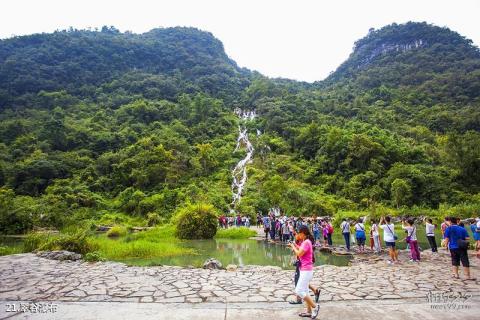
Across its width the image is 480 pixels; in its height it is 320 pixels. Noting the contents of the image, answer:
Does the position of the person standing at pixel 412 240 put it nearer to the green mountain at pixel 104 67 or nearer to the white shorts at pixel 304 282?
the white shorts at pixel 304 282

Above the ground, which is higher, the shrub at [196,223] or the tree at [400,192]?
the tree at [400,192]

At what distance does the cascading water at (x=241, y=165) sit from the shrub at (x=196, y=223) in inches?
620

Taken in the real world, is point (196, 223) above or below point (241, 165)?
below

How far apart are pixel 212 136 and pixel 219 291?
57030 mm

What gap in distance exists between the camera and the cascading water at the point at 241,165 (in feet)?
134

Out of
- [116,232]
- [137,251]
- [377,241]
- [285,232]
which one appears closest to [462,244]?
[377,241]

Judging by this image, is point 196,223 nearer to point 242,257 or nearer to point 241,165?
point 242,257

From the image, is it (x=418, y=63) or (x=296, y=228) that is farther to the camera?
(x=418, y=63)

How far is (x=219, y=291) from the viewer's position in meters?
6.48

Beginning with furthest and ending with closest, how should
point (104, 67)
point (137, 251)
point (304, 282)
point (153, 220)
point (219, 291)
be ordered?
1. point (104, 67)
2. point (153, 220)
3. point (137, 251)
4. point (219, 291)
5. point (304, 282)

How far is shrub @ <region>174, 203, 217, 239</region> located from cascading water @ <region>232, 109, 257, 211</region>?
51.6 feet

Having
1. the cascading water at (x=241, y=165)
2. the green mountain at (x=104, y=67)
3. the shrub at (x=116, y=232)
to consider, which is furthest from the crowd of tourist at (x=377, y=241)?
the green mountain at (x=104, y=67)

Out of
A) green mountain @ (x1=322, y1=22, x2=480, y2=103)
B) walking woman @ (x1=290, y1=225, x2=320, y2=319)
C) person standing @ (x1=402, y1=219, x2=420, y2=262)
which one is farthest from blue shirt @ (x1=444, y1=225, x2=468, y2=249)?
green mountain @ (x1=322, y1=22, x2=480, y2=103)

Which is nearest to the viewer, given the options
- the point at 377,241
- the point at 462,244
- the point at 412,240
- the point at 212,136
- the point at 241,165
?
the point at 462,244
